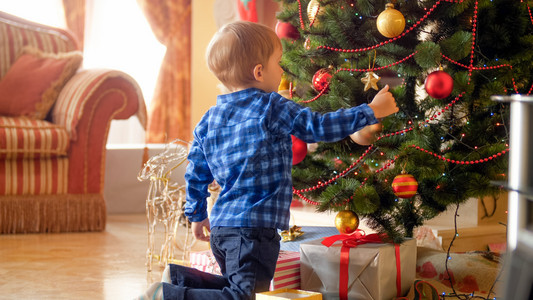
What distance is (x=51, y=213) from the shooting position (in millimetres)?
2752

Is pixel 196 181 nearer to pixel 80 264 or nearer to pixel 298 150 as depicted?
pixel 298 150

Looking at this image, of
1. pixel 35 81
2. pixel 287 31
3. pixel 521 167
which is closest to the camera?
pixel 521 167

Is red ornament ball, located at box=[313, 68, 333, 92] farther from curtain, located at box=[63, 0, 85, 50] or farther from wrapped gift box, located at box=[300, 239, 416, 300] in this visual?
curtain, located at box=[63, 0, 85, 50]

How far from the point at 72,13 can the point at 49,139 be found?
5.41ft

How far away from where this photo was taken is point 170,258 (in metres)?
1.98

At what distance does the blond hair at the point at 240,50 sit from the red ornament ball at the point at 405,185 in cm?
42

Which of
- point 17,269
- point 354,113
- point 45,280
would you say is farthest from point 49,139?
point 354,113

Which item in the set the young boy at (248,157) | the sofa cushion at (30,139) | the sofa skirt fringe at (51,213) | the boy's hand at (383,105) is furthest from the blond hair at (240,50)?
the sofa skirt fringe at (51,213)

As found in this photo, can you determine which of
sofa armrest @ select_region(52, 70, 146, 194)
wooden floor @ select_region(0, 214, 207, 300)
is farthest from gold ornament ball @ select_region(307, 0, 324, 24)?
sofa armrest @ select_region(52, 70, 146, 194)

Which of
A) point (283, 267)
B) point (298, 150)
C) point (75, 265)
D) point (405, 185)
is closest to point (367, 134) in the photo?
point (405, 185)

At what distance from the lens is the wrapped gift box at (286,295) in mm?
1217

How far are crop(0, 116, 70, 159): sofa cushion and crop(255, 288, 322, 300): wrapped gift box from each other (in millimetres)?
1731

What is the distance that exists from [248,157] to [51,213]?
177cm

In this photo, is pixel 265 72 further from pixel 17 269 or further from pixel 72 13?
pixel 72 13
